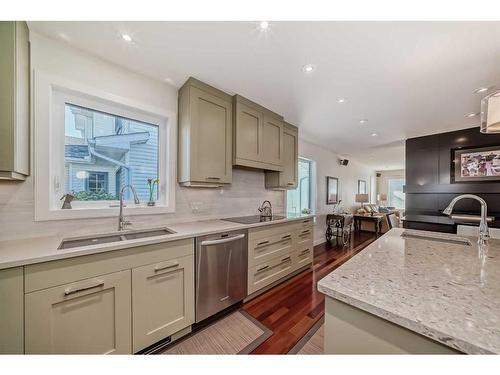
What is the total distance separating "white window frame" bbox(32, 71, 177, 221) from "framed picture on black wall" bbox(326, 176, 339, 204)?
428 centimetres

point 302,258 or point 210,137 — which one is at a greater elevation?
point 210,137

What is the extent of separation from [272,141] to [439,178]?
3418 millimetres

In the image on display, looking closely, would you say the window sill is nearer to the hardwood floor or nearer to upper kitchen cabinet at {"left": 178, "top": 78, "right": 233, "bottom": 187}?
upper kitchen cabinet at {"left": 178, "top": 78, "right": 233, "bottom": 187}

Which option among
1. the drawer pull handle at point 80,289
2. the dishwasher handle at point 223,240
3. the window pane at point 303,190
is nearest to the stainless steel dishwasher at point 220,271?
the dishwasher handle at point 223,240

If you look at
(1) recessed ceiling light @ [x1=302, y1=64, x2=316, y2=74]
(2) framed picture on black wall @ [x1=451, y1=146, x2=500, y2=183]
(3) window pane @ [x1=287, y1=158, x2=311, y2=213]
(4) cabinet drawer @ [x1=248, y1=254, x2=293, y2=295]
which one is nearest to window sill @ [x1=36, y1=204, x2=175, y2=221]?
(4) cabinet drawer @ [x1=248, y1=254, x2=293, y2=295]

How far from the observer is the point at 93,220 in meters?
1.57

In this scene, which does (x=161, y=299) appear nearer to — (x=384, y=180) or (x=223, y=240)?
(x=223, y=240)

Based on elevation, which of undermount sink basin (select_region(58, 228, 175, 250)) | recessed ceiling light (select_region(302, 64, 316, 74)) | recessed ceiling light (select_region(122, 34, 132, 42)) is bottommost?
undermount sink basin (select_region(58, 228, 175, 250))

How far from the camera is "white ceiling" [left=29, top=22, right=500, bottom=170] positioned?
4.28 ft

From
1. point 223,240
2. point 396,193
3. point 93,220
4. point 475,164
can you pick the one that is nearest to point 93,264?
point 93,220

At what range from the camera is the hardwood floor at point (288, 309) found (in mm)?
1534

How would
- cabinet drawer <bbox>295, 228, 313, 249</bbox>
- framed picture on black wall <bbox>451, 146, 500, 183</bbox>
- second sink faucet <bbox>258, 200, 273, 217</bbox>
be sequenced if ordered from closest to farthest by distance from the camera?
cabinet drawer <bbox>295, 228, 313, 249</bbox>
second sink faucet <bbox>258, 200, 273, 217</bbox>
framed picture on black wall <bbox>451, 146, 500, 183</bbox>
